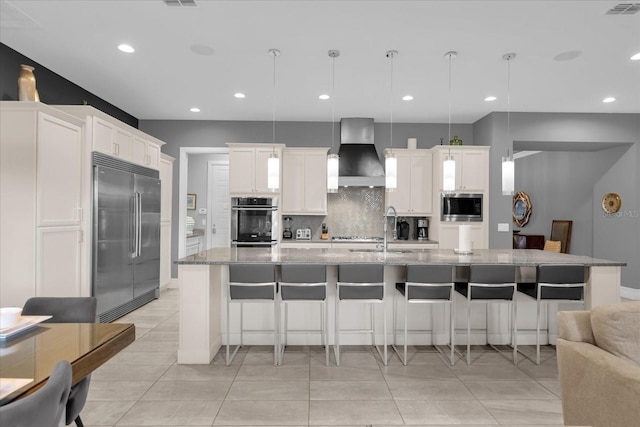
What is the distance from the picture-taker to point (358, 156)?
5.94 m

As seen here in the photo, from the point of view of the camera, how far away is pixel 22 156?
123 inches

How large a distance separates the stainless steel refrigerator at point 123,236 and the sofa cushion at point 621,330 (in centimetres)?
435

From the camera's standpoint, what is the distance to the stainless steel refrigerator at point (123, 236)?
3938mm

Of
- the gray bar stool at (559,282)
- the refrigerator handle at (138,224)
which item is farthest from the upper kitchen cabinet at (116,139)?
the gray bar stool at (559,282)

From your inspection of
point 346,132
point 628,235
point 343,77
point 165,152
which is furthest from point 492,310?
point 165,152

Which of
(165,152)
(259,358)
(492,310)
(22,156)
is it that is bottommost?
(259,358)

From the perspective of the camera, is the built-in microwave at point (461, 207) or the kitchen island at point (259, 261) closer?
the kitchen island at point (259, 261)

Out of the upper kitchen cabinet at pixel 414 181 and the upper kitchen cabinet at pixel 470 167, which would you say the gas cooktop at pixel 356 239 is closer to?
the upper kitchen cabinet at pixel 414 181

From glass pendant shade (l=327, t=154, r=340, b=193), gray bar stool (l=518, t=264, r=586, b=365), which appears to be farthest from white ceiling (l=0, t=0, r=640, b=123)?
gray bar stool (l=518, t=264, r=586, b=365)

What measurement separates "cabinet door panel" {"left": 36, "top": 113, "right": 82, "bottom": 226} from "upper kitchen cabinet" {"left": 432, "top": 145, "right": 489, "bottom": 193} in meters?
4.74

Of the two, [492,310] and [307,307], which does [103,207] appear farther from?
[492,310]

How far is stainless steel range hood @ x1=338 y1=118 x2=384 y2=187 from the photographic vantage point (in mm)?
5738

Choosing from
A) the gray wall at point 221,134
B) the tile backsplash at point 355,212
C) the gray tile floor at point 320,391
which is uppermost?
the gray wall at point 221,134

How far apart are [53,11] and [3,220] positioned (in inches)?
70.4
